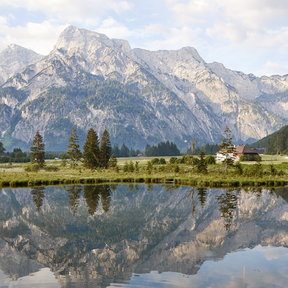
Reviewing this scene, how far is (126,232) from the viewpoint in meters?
23.5

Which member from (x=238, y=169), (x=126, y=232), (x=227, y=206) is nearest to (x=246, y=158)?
(x=238, y=169)

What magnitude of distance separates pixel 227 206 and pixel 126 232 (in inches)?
579

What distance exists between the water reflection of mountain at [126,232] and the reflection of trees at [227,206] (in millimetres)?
80

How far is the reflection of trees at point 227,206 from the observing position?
27022 millimetres

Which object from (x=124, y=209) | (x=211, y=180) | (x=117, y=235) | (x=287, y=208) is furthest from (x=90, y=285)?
(x=211, y=180)

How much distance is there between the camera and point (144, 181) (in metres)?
62.7

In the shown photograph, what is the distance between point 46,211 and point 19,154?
135 meters

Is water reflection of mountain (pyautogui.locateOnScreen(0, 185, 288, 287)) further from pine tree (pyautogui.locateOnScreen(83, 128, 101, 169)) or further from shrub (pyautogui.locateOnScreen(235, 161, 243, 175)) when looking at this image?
pine tree (pyautogui.locateOnScreen(83, 128, 101, 169))

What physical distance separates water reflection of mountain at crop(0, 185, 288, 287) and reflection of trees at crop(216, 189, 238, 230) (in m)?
0.08

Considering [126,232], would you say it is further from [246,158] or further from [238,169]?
[246,158]

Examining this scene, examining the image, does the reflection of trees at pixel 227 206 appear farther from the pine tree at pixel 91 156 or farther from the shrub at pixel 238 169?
the pine tree at pixel 91 156

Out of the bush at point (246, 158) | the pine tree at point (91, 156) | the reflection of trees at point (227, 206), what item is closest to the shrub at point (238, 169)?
the reflection of trees at point (227, 206)

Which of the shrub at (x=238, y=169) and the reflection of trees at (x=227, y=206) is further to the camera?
the shrub at (x=238, y=169)

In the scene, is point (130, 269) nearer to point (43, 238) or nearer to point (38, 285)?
point (38, 285)
